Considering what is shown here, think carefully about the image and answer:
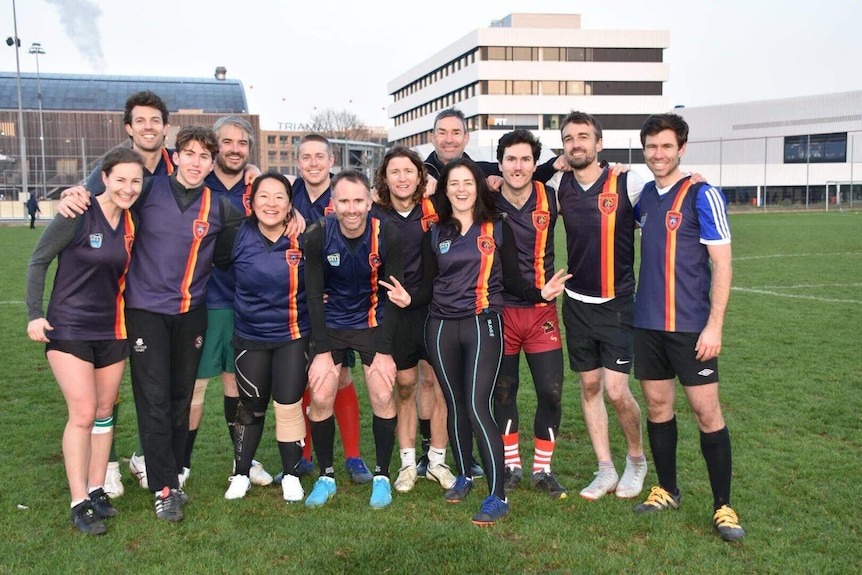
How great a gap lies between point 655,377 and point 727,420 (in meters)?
2.24

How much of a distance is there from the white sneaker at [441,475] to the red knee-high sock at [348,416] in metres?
0.52

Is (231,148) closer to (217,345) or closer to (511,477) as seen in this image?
(217,345)

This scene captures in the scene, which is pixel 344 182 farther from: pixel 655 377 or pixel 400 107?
pixel 400 107

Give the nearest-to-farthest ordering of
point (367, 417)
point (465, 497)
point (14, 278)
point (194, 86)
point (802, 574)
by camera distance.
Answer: point (802, 574) < point (465, 497) < point (367, 417) < point (14, 278) < point (194, 86)

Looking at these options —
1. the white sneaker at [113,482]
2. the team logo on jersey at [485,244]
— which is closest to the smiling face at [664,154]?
the team logo on jersey at [485,244]

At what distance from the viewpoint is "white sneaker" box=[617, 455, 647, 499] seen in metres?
4.63

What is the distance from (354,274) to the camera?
454 centimetres

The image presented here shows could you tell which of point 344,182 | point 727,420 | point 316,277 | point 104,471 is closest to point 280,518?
point 104,471

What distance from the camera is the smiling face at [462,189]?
173 inches

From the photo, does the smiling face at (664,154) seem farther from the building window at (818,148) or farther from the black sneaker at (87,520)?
the building window at (818,148)

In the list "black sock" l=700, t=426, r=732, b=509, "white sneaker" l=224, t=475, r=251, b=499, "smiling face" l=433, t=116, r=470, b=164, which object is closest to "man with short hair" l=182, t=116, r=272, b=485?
"white sneaker" l=224, t=475, r=251, b=499

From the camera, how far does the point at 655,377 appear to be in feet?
13.9

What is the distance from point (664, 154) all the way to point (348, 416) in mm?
2624

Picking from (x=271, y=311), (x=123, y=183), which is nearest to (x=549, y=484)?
(x=271, y=311)
